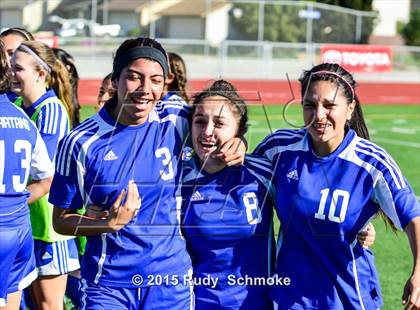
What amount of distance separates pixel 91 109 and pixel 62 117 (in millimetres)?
13453

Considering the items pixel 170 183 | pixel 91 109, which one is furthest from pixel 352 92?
pixel 91 109

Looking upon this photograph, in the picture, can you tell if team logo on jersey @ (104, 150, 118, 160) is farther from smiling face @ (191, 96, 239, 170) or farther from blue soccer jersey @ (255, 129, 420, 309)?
blue soccer jersey @ (255, 129, 420, 309)

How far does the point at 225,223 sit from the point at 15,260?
3.76 feet

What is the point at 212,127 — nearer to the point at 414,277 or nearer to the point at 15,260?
the point at 414,277

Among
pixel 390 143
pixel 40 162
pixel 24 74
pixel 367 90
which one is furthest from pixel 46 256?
pixel 367 90

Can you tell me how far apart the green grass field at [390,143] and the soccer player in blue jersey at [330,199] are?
458 mm

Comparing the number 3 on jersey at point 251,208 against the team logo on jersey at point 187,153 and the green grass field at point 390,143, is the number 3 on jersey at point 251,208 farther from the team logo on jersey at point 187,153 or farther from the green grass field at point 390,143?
the green grass field at point 390,143

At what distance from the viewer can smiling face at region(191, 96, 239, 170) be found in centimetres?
345

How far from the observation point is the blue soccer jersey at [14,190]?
373 cm

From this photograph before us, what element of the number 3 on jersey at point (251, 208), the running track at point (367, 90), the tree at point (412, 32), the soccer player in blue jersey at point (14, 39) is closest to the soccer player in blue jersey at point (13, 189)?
the number 3 on jersey at point (251, 208)

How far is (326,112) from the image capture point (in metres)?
3.42

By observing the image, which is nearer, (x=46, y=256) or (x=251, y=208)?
(x=251, y=208)

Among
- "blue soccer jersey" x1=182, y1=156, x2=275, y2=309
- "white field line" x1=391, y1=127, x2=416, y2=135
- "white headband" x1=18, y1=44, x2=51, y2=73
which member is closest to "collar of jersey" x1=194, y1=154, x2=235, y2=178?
"blue soccer jersey" x1=182, y1=156, x2=275, y2=309

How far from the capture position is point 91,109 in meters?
18.0
